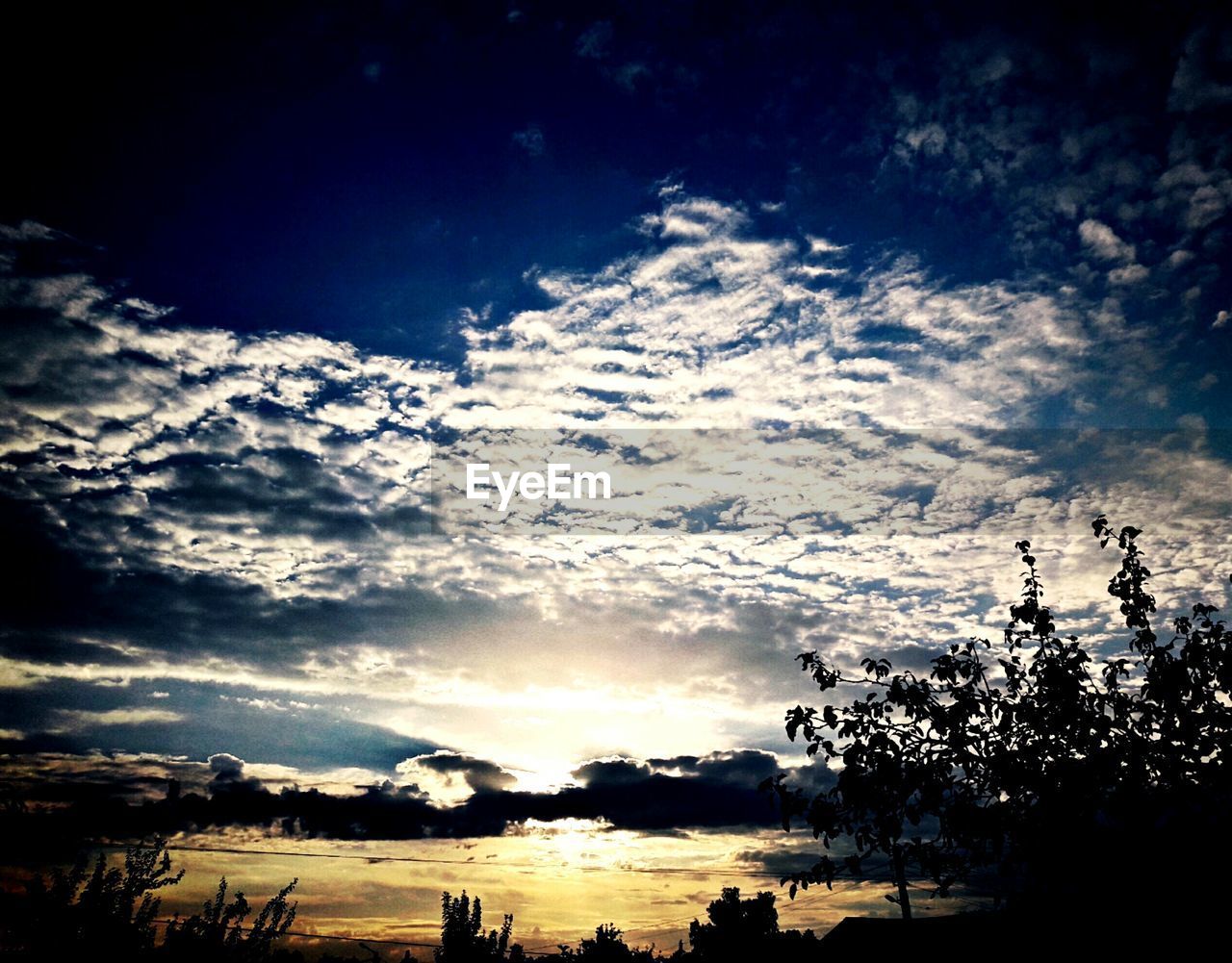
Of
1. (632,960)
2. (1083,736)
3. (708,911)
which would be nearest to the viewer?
(1083,736)

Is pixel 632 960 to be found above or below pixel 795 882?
below

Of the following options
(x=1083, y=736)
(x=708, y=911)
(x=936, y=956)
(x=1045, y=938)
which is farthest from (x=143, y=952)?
(x=1083, y=736)

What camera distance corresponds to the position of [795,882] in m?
8.84

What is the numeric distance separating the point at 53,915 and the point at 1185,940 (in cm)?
8989

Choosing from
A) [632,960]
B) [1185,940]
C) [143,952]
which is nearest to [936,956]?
[1185,940]

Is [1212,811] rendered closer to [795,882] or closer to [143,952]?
[795,882]

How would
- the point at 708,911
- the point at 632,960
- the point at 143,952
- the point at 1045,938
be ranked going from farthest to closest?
1. the point at 632,960
2. the point at 708,911
3. the point at 143,952
4. the point at 1045,938

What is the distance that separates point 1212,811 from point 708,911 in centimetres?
8894

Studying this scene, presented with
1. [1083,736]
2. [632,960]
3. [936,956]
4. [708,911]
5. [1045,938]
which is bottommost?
[632,960]

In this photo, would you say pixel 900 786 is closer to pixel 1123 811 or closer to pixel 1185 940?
pixel 1123 811

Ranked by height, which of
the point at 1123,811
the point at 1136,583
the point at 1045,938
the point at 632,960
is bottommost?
the point at 632,960

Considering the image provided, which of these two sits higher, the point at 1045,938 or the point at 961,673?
A: the point at 961,673

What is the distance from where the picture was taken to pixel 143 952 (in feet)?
193

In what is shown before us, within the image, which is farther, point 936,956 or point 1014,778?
point 936,956
